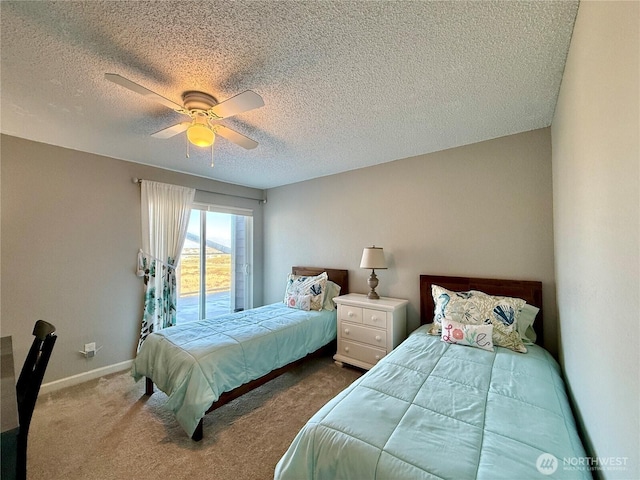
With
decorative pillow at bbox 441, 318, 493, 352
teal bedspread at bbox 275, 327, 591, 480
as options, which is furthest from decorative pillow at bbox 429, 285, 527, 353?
teal bedspread at bbox 275, 327, 591, 480

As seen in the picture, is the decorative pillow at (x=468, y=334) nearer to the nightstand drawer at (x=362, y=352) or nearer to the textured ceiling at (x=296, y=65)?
the nightstand drawer at (x=362, y=352)

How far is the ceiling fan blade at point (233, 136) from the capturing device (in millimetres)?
1942

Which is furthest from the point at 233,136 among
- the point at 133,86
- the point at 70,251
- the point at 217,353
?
the point at 70,251

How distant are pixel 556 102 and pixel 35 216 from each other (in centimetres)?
471

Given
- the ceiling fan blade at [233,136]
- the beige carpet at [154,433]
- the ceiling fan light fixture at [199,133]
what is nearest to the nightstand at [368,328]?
the beige carpet at [154,433]

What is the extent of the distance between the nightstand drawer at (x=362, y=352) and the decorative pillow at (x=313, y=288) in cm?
57

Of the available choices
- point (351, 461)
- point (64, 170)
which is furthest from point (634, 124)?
point (64, 170)

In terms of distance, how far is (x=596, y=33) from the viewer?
954 mm

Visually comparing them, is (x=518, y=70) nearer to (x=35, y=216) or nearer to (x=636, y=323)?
(x=636, y=323)

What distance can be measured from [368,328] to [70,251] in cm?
333

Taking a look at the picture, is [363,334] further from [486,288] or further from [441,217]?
[441,217]

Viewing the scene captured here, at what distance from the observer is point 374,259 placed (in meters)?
3.01

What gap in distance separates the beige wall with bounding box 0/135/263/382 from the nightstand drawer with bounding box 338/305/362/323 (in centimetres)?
252

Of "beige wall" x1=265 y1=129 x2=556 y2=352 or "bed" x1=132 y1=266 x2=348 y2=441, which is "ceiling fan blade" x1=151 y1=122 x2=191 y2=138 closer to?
"bed" x1=132 y1=266 x2=348 y2=441
